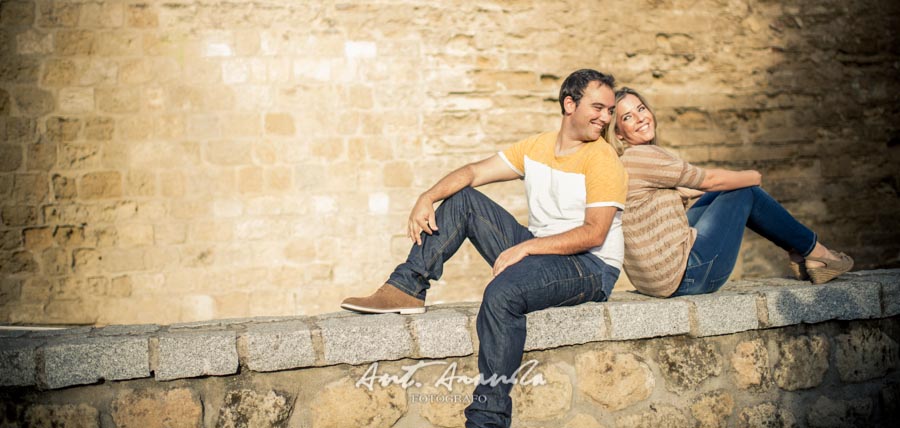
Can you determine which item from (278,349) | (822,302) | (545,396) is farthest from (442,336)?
(822,302)

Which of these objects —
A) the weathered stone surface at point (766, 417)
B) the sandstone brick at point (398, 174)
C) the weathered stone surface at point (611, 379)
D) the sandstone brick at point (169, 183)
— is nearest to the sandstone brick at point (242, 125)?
the sandstone brick at point (169, 183)

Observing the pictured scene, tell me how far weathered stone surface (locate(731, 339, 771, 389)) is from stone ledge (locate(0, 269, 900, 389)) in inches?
3.8

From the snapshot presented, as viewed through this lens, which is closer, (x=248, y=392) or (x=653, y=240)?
(x=248, y=392)

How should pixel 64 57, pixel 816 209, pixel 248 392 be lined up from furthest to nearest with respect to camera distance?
pixel 816 209 → pixel 64 57 → pixel 248 392

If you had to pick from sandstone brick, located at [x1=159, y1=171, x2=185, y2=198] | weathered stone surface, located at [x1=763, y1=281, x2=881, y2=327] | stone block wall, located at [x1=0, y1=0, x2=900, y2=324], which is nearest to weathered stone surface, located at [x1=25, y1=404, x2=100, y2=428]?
weathered stone surface, located at [x1=763, y1=281, x2=881, y2=327]

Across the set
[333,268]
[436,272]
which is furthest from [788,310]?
[333,268]

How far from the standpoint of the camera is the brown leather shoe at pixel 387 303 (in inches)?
120

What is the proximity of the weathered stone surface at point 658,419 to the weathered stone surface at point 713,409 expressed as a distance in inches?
2.4

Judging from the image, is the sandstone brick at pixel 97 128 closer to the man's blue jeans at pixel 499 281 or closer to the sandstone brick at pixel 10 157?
the sandstone brick at pixel 10 157

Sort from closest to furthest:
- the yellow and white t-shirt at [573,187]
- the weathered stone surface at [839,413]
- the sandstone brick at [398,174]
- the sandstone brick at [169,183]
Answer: the yellow and white t-shirt at [573,187]
the weathered stone surface at [839,413]
the sandstone brick at [169,183]
the sandstone brick at [398,174]

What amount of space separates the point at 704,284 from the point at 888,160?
17.3 feet

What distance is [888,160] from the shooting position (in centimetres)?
744

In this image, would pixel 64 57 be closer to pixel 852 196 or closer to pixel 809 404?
pixel 809 404

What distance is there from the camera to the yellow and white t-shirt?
9.84ft
